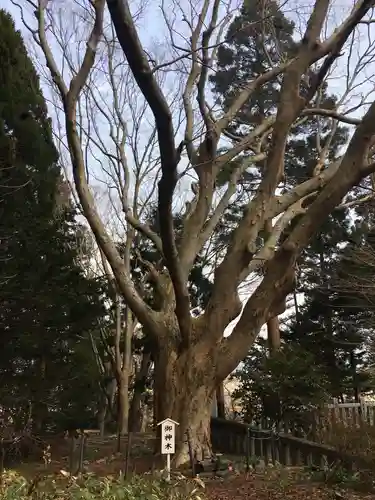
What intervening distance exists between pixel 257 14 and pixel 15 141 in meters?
5.96

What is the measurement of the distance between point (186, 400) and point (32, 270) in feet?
17.3

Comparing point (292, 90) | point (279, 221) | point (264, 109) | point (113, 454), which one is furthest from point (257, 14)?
point (113, 454)

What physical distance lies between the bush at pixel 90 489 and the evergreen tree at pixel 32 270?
5.94 meters

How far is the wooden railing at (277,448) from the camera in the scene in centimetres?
695

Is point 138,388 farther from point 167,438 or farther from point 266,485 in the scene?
point 266,485

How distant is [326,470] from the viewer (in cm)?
642

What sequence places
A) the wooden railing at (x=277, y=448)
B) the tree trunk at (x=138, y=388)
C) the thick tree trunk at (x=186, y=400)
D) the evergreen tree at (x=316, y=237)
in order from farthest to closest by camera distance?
1. the tree trunk at (x=138, y=388)
2. the evergreen tree at (x=316, y=237)
3. the thick tree trunk at (x=186, y=400)
4. the wooden railing at (x=277, y=448)

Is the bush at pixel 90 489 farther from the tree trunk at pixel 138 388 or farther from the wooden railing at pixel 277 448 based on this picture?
the tree trunk at pixel 138 388

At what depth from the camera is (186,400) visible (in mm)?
7605

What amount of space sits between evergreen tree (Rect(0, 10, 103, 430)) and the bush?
594 centimetres

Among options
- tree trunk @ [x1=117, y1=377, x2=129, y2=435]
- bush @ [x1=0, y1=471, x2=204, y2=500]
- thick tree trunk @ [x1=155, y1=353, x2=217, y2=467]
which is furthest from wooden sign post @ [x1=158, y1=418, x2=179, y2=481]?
tree trunk @ [x1=117, y1=377, x2=129, y2=435]

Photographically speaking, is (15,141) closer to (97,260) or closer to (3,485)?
(97,260)

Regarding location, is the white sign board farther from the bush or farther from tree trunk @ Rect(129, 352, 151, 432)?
tree trunk @ Rect(129, 352, 151, 432)

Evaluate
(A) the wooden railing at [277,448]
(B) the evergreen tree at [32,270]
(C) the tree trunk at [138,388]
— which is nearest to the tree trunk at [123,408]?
(B) the evergreen tree at [32,270]
